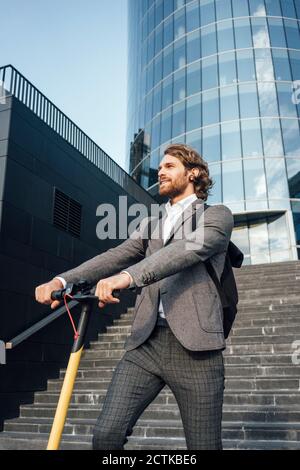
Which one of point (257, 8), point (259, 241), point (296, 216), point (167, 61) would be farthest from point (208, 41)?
point (259, 241)

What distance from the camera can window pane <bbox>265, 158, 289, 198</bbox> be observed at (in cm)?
2112

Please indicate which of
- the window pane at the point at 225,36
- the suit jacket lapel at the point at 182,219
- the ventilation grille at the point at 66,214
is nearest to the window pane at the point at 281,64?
the window pane at the point at 225,36

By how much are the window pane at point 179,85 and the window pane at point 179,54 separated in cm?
54

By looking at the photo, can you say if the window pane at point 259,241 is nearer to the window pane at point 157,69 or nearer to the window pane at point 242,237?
the window pane at point 242,237

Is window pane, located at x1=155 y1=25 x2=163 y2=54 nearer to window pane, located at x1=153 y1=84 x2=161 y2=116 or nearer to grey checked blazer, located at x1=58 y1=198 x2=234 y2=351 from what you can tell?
window pane, located at x1=153 y1=84 x2=161 y2=116

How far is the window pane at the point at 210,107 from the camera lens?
2348 cm

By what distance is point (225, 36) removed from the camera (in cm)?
2484

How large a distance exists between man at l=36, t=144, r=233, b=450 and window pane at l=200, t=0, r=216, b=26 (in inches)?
1065

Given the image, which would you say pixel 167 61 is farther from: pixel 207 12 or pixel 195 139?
pixel 195 139

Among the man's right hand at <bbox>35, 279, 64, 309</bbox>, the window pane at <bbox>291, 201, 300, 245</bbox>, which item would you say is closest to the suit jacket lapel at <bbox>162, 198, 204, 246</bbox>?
the man's right hand at <bbox>35, 279, 64, 309</bbox>

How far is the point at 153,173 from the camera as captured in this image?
82.3ft

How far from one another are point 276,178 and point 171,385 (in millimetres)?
20792

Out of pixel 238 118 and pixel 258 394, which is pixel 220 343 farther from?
pixel 238 118

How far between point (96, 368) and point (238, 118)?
61.9 ft
